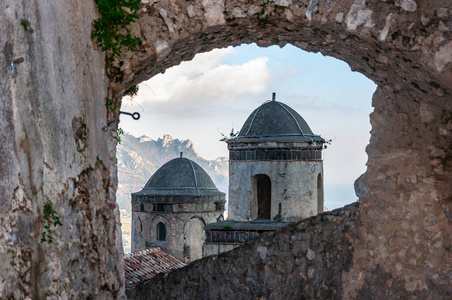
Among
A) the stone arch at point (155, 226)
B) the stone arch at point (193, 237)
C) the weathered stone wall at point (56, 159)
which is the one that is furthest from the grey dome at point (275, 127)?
the weathered stone wall at point (56, 159)

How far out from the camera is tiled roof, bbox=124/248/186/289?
1188 centimetres

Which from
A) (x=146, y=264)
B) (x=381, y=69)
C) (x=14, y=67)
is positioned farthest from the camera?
(x=146, y=264)

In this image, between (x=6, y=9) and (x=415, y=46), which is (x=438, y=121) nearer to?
(x=415, y=46)

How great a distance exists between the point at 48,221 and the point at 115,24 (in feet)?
5.20

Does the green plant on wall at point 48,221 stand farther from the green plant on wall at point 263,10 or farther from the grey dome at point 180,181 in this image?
the grey dome at point 180,181

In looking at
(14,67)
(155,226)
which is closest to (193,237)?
(155,226)

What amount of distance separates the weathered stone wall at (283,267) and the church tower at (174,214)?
12.9 meters

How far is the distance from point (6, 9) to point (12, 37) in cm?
17

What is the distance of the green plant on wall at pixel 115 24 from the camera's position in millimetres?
4031

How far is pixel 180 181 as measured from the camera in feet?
66.5

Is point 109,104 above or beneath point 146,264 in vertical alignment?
above

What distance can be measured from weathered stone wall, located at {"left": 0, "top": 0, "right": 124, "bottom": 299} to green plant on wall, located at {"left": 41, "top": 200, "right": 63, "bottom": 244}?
31 millimetres

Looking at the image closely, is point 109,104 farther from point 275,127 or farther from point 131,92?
point 275,127

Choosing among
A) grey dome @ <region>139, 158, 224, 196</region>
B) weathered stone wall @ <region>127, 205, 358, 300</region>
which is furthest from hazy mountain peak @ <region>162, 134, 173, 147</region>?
weathered stone wall @ <region>127, 205, 358, 300</region>
